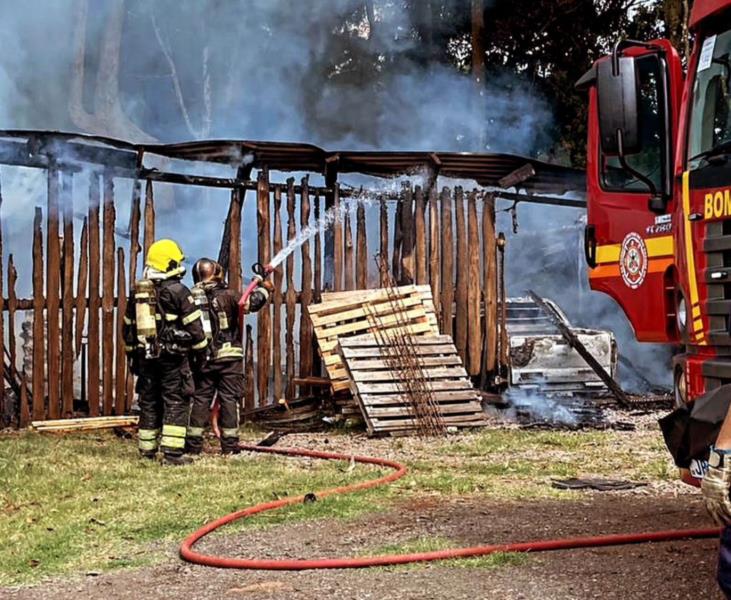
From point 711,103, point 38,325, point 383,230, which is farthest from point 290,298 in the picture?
point 711,103

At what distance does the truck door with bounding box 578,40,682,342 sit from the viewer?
4.80 m

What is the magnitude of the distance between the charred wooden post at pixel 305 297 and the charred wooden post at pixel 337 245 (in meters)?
0.29

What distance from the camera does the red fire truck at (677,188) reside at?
421cm

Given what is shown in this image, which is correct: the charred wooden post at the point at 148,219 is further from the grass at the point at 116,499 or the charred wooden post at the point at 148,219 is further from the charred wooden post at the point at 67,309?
the grass at the point at 116,499

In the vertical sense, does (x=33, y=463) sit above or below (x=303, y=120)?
below

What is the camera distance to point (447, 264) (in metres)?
12.0

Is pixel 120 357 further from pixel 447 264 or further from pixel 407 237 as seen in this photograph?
pixel 447 264

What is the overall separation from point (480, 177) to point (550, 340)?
7.11ft

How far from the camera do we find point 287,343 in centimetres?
1145

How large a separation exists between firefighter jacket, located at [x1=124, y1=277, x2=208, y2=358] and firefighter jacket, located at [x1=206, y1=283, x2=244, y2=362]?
1.55ft

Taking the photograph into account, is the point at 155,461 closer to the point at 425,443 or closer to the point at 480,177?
the point at 425,443

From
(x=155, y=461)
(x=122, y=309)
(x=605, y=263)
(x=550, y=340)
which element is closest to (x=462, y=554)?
(x=605, y=263)

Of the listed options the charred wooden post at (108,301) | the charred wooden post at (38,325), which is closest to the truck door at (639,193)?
the charred wooden post at (108,301)

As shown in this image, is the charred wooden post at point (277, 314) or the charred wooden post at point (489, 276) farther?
the charred wooden post at point (489, 276)
